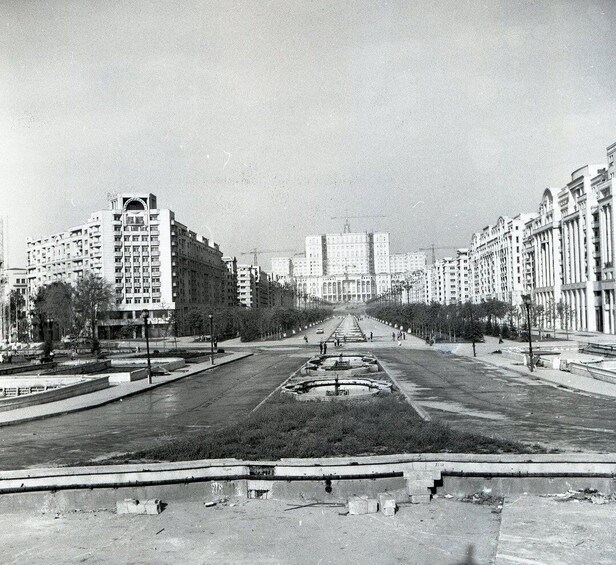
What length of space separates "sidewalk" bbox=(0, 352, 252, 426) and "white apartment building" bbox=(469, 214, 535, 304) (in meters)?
73.5

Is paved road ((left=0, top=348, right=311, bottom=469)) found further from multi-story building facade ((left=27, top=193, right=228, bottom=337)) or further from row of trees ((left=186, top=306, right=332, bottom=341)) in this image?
multi-story building facade ((left=27, top=193, right=228, bottom=337))

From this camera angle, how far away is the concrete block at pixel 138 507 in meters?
9.42

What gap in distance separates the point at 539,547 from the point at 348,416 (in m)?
8.89

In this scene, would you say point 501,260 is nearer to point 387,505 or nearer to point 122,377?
point 122,377

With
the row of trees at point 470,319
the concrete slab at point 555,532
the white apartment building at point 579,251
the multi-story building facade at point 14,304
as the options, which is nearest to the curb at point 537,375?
the concrete slab at point 555,532

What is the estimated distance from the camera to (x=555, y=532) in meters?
8.21

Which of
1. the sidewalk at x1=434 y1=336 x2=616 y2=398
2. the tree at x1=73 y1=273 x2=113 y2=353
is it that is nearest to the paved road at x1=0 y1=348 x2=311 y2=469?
the sidewalk at x1=434 y1=336 x2=616 y2=398

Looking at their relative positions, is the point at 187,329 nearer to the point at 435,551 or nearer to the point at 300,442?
the point at 300,442

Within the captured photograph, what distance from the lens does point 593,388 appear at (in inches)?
916

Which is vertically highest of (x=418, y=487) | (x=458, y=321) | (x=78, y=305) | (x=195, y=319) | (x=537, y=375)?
(x=78, y=305)

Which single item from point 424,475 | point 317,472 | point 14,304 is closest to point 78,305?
point 14,304

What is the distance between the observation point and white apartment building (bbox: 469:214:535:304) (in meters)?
107

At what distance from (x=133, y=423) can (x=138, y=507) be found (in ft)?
31.3

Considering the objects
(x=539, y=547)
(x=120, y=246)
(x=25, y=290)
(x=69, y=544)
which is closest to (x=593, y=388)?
(x=539, y=547)
